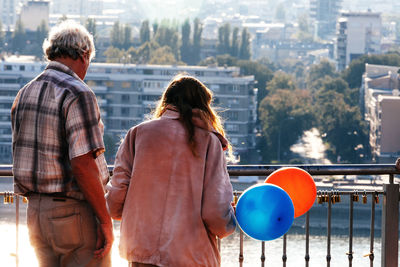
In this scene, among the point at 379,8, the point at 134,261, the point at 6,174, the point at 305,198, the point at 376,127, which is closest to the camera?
the point at 134,261

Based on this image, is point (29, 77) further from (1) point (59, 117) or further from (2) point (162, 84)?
(1) point (59, 117)

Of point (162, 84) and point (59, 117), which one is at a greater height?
point (59, 117)

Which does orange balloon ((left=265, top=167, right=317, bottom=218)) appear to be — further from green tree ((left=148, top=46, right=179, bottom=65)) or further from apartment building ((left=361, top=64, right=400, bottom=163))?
green tree ((left=148, top=46, right=179, bottom=65))

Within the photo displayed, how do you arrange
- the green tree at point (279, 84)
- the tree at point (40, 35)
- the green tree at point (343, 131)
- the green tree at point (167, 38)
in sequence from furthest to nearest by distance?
1. the green tree at point (167, 38)
2. the tree at point (40, 35)
3. the green tree at point (279, 84)
4. the green tree at point (343, 131)

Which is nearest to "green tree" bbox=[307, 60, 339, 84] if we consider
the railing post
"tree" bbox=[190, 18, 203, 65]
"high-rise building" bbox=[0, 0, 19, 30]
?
"tree" bbox=[190, 18, 203, 65]

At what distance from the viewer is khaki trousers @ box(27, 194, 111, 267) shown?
4.48ft

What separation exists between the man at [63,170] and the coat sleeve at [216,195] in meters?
0.16

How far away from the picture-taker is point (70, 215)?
1.37 meters

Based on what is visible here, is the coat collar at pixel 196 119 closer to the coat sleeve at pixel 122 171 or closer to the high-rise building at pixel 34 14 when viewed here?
the coat sleeve at pixel 122 171

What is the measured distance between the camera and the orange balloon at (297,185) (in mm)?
1506

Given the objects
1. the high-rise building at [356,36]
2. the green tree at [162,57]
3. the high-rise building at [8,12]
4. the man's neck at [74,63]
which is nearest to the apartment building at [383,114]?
the green tree at [162,57]

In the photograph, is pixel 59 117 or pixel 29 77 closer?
pixel 59 117

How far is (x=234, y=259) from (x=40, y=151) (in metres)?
13.3

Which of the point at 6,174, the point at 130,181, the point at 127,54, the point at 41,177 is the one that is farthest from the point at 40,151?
the point at 127,54
